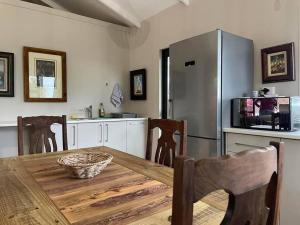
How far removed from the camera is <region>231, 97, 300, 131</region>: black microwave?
6.05 ft

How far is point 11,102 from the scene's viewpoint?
10.4 ft

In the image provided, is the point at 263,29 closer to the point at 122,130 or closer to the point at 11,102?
the point at 122,130

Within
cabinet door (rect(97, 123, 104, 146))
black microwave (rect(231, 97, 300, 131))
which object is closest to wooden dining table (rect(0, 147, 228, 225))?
black microwave (rect(231, 97, 300, 131))

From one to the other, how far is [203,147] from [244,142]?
1.36ft

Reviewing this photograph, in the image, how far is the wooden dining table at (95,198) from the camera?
73cm

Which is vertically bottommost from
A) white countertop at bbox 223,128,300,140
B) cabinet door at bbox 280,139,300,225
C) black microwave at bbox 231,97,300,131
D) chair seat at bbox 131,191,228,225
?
cabinet door at bbox 280,139,300,225

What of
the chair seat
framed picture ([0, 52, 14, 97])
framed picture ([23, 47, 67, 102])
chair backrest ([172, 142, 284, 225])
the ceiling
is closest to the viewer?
chair backrest ([172, 142, 284, 225])

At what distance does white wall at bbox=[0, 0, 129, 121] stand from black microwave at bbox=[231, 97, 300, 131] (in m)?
2.41

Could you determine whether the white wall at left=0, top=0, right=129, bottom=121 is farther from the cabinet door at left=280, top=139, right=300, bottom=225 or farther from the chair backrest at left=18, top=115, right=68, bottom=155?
the cabinet door at left=280, top=139, right=300, bottom=225

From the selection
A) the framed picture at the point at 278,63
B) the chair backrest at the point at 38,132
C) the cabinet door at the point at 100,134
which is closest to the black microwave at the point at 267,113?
the framed picture at the point at 278,63

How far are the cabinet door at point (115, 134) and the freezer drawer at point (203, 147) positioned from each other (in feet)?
4.24

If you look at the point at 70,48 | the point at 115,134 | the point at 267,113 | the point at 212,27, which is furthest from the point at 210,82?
the point at 70,48

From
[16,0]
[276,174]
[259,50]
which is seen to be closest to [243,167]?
[276,174]

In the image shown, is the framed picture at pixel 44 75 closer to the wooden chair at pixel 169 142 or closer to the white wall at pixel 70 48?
the white wall at pixel 70 48
